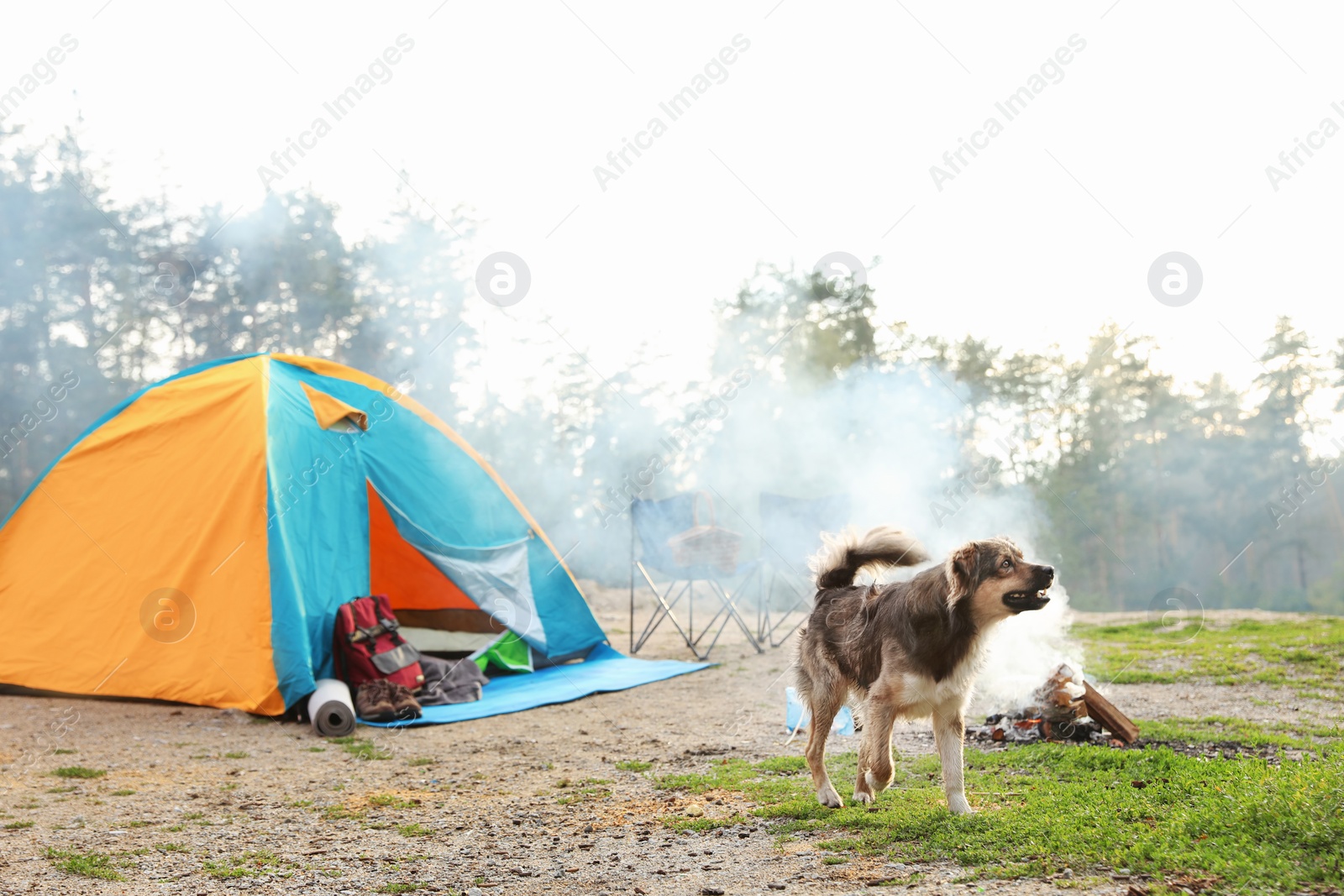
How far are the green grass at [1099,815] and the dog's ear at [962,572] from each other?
0.80 m

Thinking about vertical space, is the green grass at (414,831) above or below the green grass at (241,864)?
below

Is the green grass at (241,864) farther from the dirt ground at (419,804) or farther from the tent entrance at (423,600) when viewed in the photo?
the tent entrance at (423,600)

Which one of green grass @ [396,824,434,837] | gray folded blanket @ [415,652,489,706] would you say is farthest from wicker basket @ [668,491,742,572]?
green grass @ [396,824,434,837]

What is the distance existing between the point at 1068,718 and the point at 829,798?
5.95 ft

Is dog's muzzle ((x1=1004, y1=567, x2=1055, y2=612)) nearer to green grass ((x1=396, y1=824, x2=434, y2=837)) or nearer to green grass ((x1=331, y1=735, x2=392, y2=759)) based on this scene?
green grass ((x1=396, y1=824, x2=434, y2=837))

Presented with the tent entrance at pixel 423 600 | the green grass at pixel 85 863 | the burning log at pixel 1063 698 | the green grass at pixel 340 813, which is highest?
the tent entrance at pixel 423 600

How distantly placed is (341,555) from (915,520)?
10.7 meters

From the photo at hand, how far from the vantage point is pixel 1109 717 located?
4562 millimetres

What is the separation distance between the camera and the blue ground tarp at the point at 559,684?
639 centimetres

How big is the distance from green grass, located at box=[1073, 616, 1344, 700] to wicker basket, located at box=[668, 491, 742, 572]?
341 cm

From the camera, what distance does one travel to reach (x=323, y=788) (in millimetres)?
4445

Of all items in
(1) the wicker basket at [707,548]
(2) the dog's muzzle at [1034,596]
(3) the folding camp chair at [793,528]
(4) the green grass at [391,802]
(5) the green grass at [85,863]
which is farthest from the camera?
(3) the folding camp chair at [793,528]

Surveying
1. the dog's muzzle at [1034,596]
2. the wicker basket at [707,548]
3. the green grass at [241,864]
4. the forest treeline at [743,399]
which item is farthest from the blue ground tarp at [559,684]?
the forest treeline at [743,399]

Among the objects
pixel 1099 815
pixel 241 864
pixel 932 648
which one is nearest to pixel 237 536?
pixel 241 864
